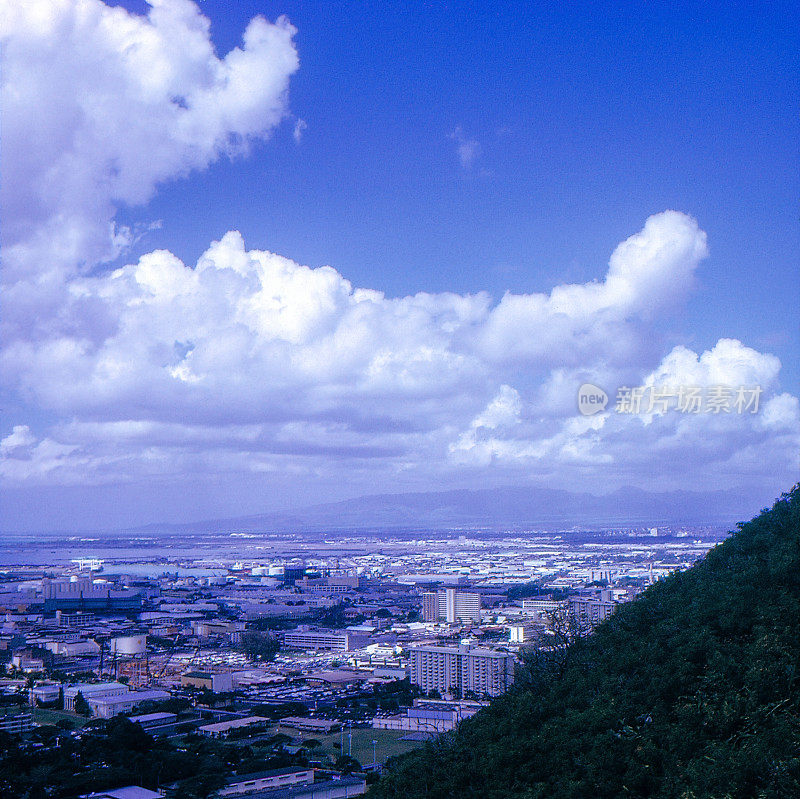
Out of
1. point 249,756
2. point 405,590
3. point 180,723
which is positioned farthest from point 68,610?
point 249,756

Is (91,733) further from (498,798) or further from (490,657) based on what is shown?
(498,798)

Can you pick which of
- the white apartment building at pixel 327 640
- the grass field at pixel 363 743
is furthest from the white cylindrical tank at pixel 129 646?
the grass field at pixel 363 743

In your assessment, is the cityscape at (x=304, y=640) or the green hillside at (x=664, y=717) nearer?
the green hillside at (x=664, y=717)

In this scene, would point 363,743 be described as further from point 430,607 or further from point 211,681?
point 430,607

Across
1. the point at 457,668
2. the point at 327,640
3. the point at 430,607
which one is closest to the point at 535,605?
the point at 430,607

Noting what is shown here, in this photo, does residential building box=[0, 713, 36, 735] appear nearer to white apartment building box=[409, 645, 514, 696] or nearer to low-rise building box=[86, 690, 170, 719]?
low-rise building box=[86, 690, 170, 719]

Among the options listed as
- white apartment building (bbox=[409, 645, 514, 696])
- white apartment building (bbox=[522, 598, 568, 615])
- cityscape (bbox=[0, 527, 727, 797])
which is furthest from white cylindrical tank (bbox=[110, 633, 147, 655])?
white apartment building (bbox=[522, 598, 568, 615])

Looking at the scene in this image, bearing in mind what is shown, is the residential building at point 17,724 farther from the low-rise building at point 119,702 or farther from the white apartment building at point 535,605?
the white apartment building at point 535,605
